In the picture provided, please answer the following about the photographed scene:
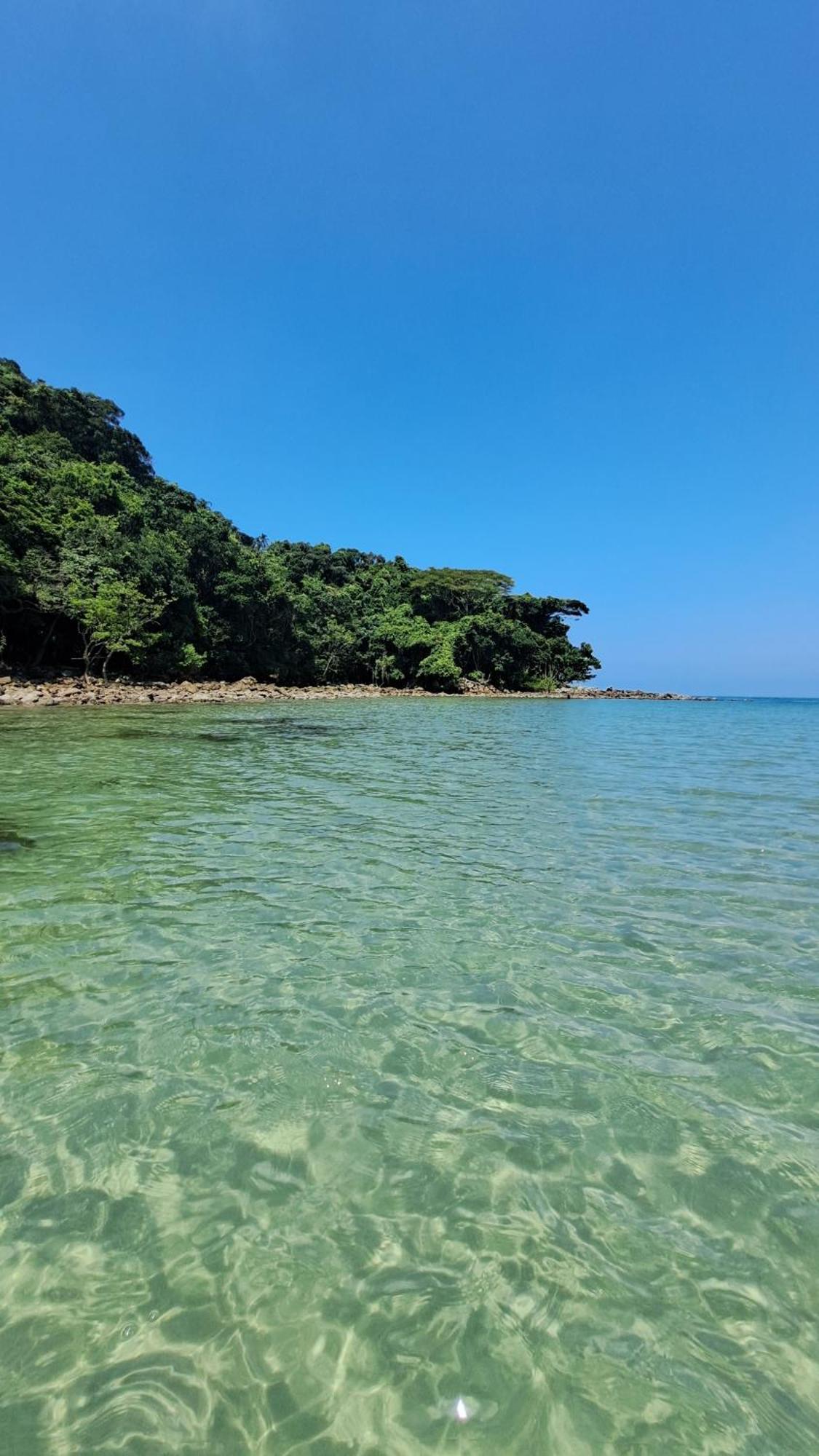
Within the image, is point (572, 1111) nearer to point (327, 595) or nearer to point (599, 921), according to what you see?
point (599, 921)

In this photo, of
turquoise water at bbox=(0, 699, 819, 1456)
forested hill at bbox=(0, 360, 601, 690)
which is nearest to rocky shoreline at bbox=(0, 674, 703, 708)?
forested hill at bbox=(0, 360, 601, 690)

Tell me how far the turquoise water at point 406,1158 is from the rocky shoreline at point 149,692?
2781 cm

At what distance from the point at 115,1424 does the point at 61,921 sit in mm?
3970

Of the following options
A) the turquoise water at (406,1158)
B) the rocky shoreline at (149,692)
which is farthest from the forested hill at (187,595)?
the turquoise water at (406,1158)

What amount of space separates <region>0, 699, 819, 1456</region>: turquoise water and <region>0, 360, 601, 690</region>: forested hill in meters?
34.9

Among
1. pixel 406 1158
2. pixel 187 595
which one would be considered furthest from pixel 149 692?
pixel 406 1158

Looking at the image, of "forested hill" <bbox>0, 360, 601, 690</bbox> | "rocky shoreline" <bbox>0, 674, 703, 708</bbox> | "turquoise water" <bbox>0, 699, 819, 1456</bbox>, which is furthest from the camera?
"forested hill" <bbox>0, 360, 601, 690</bbox>

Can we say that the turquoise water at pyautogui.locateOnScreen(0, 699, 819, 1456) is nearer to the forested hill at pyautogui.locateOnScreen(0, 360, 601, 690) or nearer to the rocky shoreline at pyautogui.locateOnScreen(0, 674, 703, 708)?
the rocky shoreline at pyautogui.locateOnScreen(0, 674, 703, 708)

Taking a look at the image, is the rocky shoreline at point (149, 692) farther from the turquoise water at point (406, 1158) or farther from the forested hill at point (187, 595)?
the turquoise water at point (406, 1158)

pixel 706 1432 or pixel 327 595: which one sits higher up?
pixel 327 595

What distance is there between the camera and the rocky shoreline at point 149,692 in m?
31.0

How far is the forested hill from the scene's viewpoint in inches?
1471

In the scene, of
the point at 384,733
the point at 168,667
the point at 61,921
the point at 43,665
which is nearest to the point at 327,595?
the point at 168,667

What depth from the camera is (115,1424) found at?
5.73 ft
